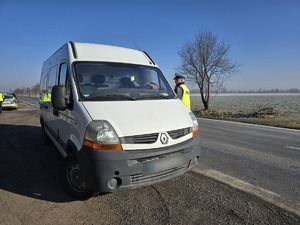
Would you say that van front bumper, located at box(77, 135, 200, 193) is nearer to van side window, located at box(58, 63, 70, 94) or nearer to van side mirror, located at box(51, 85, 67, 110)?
van side mirror, located at box(51, 85, 67, 110)

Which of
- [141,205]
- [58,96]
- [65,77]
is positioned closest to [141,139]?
[141,205]

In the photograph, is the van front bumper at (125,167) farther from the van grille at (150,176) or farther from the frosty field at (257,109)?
the frosty field at (257,109)

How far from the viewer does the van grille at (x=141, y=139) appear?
2915mm

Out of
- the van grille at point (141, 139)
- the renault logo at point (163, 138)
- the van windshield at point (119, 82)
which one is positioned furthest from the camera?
the van windshield at point (119, 82)

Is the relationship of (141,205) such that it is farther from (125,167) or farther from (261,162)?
(261,162)

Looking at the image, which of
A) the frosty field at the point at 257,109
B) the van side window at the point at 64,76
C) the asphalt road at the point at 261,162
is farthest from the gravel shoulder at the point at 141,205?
the frosty field at the point at 257,109

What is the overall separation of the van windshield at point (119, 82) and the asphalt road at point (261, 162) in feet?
6.57

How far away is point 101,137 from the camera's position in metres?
2.85

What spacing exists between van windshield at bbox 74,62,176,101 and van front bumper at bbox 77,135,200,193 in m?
0.97

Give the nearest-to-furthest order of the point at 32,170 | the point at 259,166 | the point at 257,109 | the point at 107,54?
the point at 107,54
the point at 32,170
the point at 259,166
the point at 257,109

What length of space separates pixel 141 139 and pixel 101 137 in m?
0.50

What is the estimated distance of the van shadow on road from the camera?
A: 12.2 ft

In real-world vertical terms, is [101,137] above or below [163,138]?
above

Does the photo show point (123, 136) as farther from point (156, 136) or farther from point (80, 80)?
point (80, 80)
